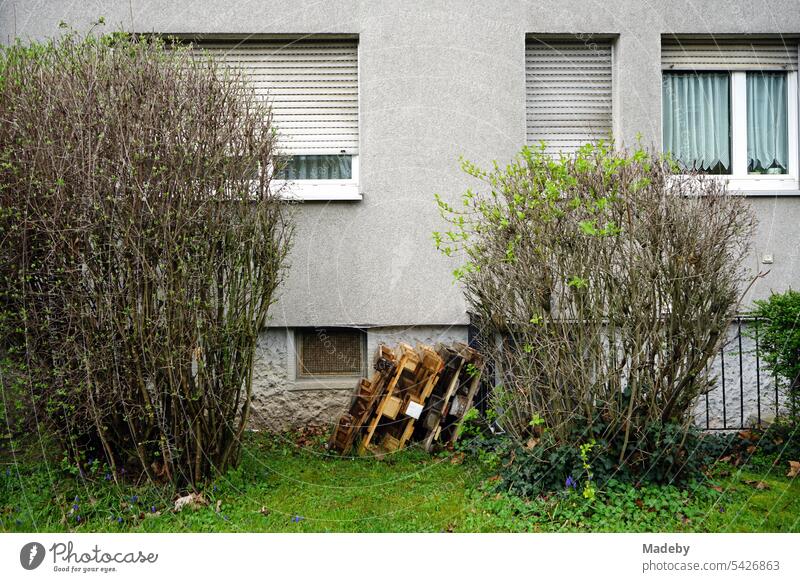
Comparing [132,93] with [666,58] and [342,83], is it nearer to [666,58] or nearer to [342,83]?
[342,83]

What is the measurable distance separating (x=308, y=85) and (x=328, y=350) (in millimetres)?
2537

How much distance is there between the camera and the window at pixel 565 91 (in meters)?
6.89

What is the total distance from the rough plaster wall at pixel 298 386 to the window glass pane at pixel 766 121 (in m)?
3.47

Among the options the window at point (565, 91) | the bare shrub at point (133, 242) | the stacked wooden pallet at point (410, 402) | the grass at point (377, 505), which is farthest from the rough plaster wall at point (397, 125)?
the grass at point (377, 505)

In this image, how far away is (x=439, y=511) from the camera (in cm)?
470

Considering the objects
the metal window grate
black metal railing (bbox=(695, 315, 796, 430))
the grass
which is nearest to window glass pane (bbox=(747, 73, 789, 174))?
black metal railing (bbox=(695, 315, 796, 430))

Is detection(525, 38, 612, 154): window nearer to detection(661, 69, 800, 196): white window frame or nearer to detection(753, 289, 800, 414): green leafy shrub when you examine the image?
detection(661, 69, 800, 196): white window frame

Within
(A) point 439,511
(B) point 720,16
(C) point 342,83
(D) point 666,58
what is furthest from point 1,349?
(B) point 720,16

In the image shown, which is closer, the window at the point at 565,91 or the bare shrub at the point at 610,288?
the bare shrub at the point at 610,288

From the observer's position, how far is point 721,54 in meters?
7.04

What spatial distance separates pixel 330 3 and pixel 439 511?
468 centimetres

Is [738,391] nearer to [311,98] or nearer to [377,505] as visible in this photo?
[377,505]

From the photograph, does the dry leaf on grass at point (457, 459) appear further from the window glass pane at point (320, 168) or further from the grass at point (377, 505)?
the window glass pane at point (320, 168)

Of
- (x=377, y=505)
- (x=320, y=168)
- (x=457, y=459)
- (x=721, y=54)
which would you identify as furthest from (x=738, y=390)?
(x=320, y=168)
